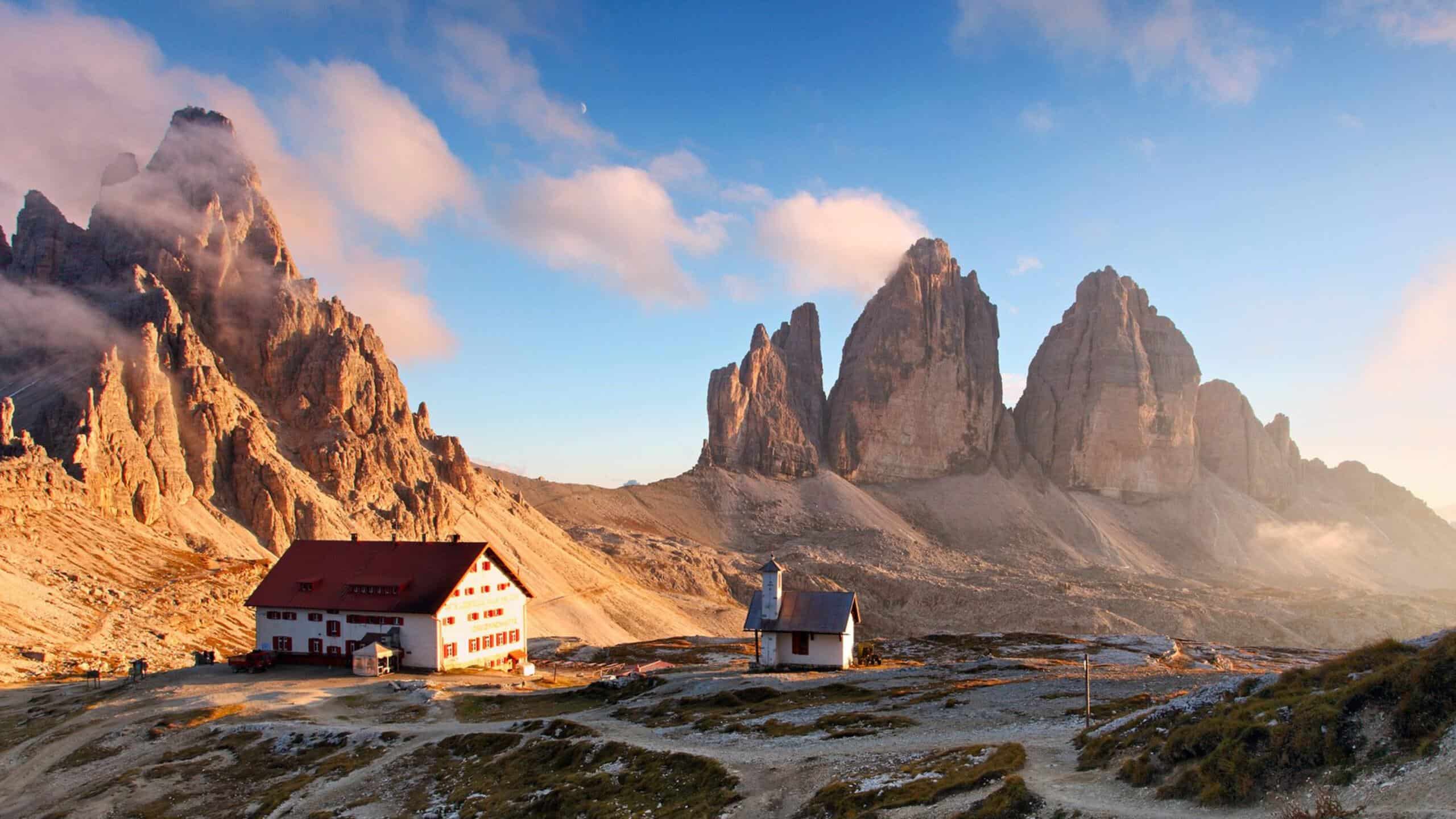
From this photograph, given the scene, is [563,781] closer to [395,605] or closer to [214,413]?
[395,605]

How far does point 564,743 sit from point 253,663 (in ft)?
112

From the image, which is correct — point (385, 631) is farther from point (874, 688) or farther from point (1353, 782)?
point (1353, 782)

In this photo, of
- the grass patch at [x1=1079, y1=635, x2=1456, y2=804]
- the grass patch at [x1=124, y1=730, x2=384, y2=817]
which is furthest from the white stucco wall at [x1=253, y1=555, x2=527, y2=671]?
the grass patch at [x1=1079, y1=635, x2=1456, y2=804]

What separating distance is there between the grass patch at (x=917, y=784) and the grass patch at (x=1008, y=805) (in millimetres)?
2045

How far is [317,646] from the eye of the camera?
62281mm

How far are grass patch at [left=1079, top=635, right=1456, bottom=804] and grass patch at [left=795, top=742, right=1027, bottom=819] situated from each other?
3546mm

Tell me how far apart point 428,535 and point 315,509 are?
17.1 m

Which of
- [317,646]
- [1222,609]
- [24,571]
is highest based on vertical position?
[24,571]

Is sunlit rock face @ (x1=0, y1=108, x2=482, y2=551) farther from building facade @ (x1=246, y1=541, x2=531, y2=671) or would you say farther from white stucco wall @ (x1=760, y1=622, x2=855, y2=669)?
white stucco wall @ (x1=760, y1=622, x2=855, y2=669)

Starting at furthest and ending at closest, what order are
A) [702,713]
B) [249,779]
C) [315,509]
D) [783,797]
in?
[315,509]
[702,713]
[249,779]
[783,797]

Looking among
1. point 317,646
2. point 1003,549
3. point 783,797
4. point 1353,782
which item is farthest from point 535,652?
point 1003,549

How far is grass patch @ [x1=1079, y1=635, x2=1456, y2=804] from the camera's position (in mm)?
18156

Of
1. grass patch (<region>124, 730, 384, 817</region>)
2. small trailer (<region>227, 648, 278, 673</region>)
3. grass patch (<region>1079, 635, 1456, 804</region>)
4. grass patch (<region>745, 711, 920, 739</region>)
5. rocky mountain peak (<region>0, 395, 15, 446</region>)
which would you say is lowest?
grass patch (<region>124, 730, 384, 817</region>)

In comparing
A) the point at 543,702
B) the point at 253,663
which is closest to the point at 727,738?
the point at 543,702
